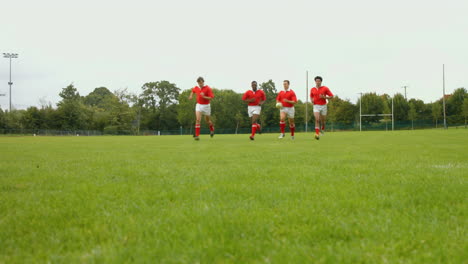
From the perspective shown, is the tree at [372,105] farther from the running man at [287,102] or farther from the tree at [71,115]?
the running man at [287,102]

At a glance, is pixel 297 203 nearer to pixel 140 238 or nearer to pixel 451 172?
pixel 140 238

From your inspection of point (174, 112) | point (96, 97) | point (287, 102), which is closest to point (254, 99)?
point (287, 102)

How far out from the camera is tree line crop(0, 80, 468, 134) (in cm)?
6228

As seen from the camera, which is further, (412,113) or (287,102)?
(412,113)

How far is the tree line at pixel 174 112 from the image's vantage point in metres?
62.3

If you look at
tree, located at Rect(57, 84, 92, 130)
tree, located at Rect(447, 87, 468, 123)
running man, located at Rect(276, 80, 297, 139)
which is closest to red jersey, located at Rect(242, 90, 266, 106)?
running man, located at Rect(276, 80, 297, 139)

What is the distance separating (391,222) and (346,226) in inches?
13.2

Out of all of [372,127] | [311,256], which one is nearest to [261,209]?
[311,256]

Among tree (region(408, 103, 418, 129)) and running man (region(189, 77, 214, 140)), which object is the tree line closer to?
tree (region(408, 103, 418, 129))

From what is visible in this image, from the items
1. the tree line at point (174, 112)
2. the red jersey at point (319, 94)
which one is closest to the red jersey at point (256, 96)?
the red jersey at point (319, 94)

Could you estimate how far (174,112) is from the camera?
289ft

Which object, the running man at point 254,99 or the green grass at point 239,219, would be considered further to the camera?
the running man at point 254,99

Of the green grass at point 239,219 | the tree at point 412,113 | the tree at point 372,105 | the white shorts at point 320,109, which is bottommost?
the green grass at point 239,219

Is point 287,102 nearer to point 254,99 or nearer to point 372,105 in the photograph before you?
point 254,99
